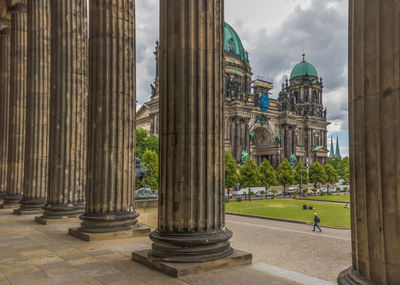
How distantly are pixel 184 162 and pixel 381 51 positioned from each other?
4952mm

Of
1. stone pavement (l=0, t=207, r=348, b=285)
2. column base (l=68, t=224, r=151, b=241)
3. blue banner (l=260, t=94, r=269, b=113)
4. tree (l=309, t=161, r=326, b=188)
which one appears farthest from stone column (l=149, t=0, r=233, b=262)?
blue banner (l=260, t=94, r=269, b=113)

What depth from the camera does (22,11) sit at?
22.2m

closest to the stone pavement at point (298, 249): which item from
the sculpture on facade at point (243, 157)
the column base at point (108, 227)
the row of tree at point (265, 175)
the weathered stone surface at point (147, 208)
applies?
the weathered stone surface at point (147, 208)

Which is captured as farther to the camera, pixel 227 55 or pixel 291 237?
pixel 227 55

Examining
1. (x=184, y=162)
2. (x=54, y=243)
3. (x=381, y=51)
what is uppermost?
(x=381, y=51)

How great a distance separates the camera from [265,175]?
73938 mm

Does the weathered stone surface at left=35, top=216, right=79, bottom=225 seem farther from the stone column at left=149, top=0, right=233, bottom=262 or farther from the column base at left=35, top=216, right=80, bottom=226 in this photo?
the stone column at left=149, top=0, right=233, bottom=262

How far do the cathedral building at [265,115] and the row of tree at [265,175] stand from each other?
1141 cm

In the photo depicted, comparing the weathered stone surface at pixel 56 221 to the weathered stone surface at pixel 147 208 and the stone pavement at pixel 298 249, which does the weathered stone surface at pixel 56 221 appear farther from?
the stone pavement at pixel 298 249

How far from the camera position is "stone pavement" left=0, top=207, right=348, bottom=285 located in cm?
729

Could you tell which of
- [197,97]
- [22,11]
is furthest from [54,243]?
[22,11]

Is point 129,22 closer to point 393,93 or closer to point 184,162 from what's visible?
point 184,162

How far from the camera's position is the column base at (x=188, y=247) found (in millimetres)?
7959

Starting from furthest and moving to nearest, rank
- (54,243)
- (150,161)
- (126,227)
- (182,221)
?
(150,161) → (126,227) → (54,243) → (182,221)
